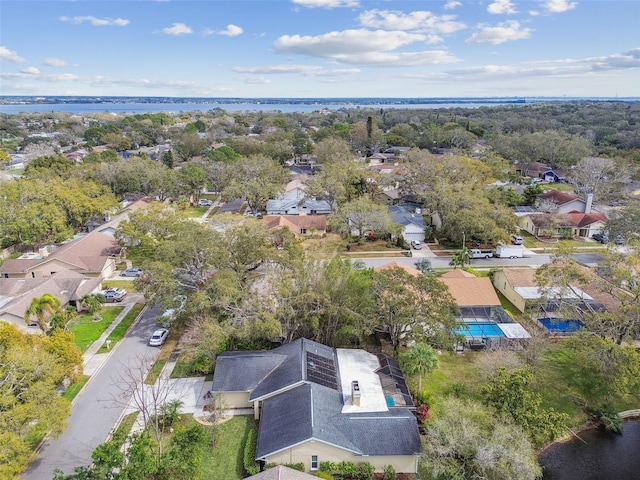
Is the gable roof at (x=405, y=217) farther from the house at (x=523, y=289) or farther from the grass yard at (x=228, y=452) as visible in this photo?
the grass yard at (x=228, y=452)

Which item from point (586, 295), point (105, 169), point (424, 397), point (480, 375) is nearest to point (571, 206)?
point (586, 295)

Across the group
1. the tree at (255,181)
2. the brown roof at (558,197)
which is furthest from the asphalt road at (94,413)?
the brown roof at (558,197)

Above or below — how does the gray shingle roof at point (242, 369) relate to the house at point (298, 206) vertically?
above

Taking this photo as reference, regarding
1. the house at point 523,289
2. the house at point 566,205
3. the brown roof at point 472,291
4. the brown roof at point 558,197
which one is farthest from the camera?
the brown roof at point 558,197

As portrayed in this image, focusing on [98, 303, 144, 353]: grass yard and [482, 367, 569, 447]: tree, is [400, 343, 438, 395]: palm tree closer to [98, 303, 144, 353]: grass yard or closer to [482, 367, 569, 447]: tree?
[482, 367, 569, 447]: tree

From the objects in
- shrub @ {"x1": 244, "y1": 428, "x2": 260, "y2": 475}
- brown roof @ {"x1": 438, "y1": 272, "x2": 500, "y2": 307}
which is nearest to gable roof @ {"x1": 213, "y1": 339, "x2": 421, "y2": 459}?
shrub @ {"x1": 244, "y1": 428, "x2": 260, "y2": 475}

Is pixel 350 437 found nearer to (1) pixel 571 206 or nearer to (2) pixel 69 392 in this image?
(2) pixel 69 392

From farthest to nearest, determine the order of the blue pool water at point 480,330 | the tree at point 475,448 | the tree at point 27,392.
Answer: the blue pool water at point 480,330, the tree at point 27,392, the tree at point 475,448

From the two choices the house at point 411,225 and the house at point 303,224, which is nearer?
the house at point 411,225

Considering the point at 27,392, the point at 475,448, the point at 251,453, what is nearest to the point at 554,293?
the point at 475,448
